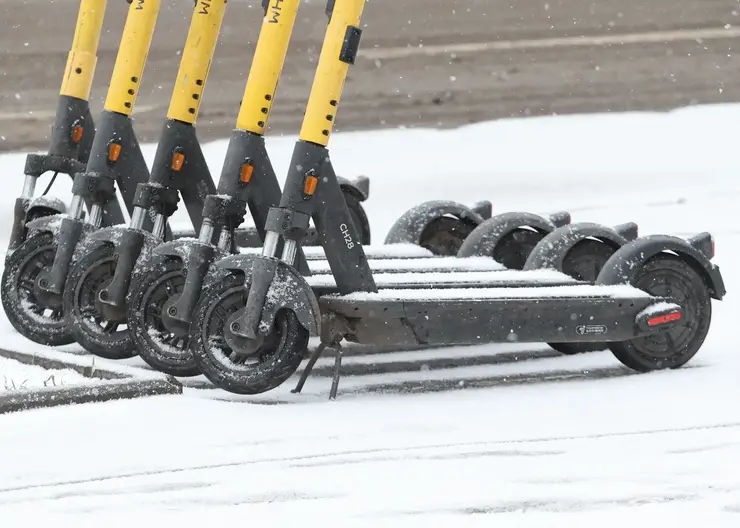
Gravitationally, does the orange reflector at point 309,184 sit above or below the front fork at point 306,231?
above

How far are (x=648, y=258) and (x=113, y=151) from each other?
2.88 meters

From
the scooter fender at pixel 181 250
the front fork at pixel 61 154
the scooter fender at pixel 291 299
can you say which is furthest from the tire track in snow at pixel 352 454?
the front fork at pixel 61 154

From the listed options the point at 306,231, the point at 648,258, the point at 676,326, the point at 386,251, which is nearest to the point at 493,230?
the point at 386,251

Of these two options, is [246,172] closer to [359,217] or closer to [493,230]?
[493,230]

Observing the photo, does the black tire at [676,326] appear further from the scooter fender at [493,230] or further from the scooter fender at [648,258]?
the scooter fender at [493,230]

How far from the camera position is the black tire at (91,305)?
330 inches

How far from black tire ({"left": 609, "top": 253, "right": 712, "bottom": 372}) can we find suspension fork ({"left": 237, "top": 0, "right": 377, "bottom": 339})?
174 centimetres

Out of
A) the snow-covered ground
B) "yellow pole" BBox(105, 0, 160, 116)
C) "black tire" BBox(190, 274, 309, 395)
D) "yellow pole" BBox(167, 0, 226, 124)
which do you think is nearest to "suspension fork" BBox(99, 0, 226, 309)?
"yellow pole" BBox(167, 0, 226, 124)

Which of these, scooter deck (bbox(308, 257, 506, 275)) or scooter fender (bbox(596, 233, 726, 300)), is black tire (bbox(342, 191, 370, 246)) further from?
scooter fender (bbox(596, 233, 726, 300))

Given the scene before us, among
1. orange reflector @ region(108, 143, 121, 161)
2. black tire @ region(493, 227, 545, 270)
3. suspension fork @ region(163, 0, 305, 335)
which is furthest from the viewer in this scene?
black tire @ region(493, 227, 545, 270)

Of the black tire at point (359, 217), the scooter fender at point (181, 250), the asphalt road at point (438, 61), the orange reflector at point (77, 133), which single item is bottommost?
the scooter fender at point (181, 250)

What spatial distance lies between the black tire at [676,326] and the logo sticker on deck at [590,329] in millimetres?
301

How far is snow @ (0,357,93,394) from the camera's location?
7.51 metres

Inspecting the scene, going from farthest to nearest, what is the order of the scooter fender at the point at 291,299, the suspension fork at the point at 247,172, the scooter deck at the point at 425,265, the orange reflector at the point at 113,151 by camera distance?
the scooter deck at the point at 425,265 → the orange reflector at the point at 113,151 → the suspension fork at the point at 247,172 → the scooter fender at the point at 291,299
